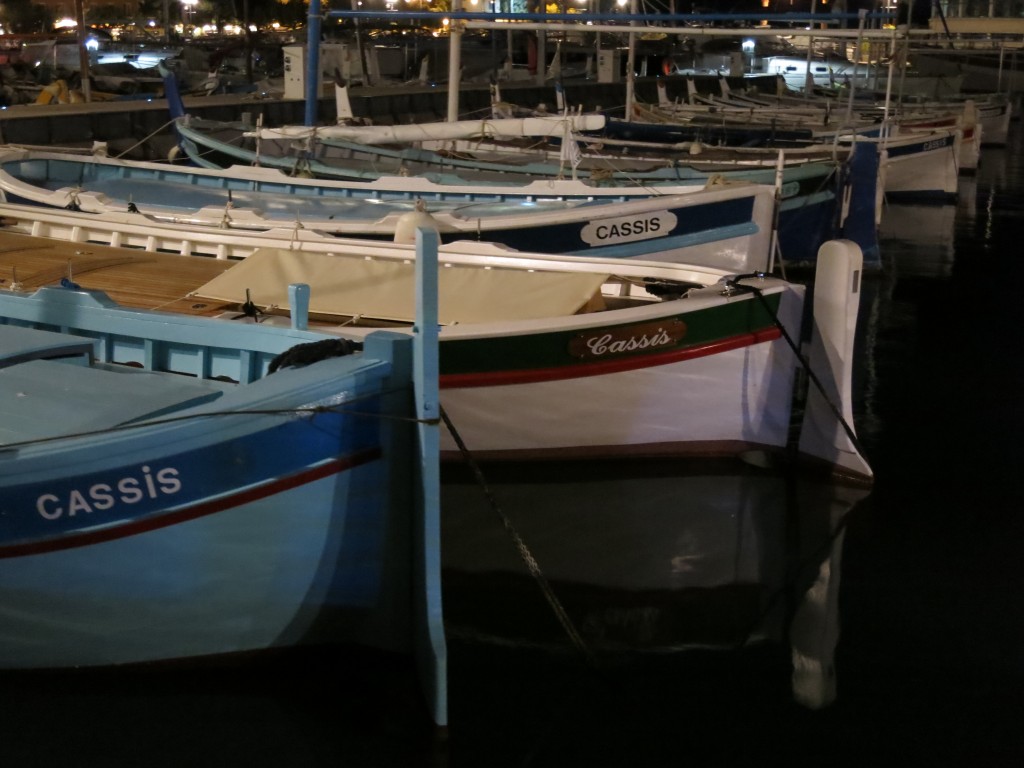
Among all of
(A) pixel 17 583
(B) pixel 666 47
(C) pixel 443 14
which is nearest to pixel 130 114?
(C) pixel 443 14

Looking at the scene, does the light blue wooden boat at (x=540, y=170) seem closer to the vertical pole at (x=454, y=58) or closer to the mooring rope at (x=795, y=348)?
the vertical pole at (x=454, y=58)

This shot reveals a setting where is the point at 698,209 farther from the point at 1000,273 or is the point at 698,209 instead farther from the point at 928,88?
the point at 928,88

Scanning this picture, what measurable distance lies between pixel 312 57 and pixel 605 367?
877cm

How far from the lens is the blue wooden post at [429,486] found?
5094 millimetres

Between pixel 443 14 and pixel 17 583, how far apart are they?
9.92 meters

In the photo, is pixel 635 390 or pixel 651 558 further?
pixel 635 390

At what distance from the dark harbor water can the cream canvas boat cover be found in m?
1.20

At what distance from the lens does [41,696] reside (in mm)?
5711

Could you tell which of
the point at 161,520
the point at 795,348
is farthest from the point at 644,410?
the point at 161,520

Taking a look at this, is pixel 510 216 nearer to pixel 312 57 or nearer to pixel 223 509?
pixel 223 509

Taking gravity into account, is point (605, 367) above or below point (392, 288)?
below

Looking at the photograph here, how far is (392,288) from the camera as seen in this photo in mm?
8320

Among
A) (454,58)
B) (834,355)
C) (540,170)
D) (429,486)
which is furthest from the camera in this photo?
(540,170)

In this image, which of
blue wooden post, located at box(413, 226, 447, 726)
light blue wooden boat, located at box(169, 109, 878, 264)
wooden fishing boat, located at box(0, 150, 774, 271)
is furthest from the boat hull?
light blue wooden boat, located at box(169, 109, 878, 264)
